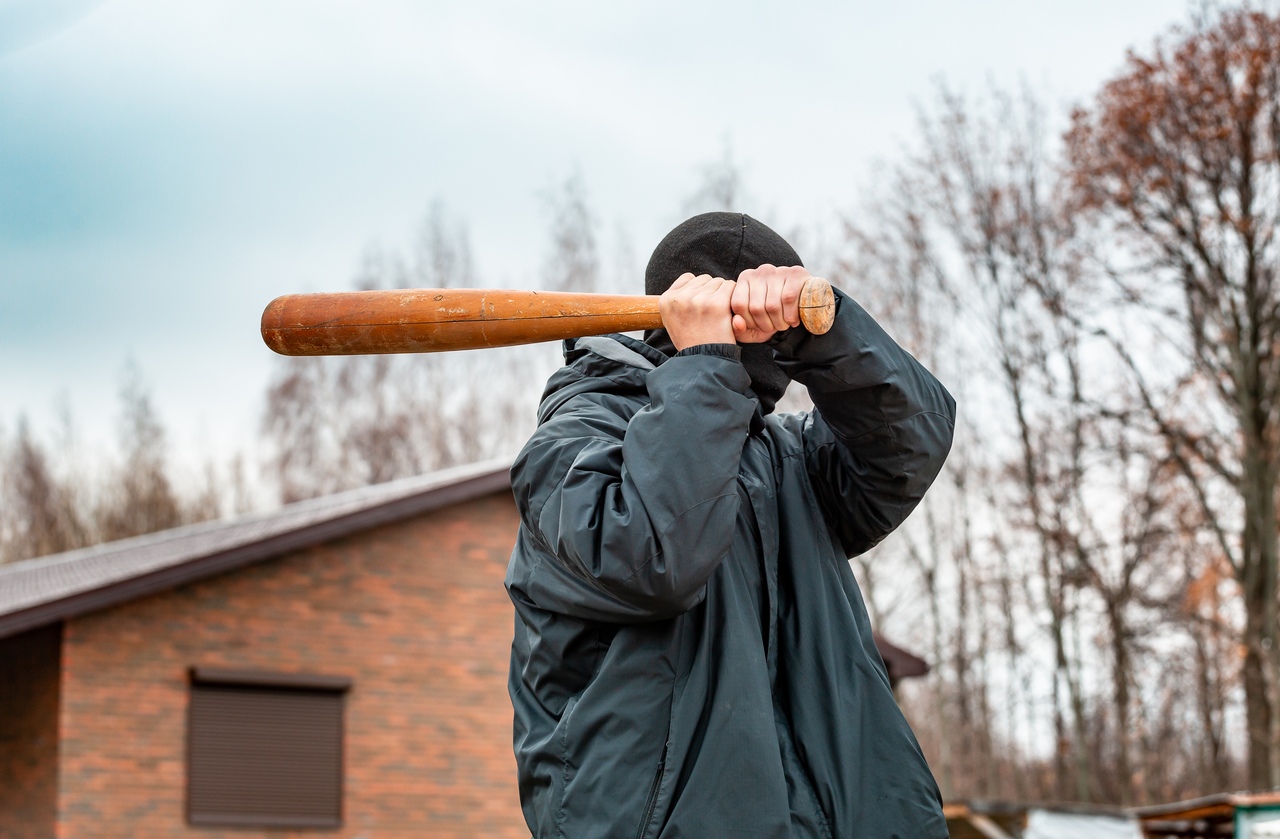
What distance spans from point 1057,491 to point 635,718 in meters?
20.6

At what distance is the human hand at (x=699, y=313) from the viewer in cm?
206

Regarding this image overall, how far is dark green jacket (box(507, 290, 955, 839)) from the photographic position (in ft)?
6.15

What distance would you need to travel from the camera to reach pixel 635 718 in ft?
6.22

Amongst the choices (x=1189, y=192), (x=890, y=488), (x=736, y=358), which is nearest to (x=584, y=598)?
(x=736, y=358)

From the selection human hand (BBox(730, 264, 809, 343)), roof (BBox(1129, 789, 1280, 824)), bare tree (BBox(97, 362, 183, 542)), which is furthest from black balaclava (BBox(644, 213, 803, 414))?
bare tree (BBox(97, 362, 183, 542))

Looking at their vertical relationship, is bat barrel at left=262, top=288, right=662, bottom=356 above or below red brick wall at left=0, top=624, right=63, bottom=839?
above

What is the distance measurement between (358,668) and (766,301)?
13.9m

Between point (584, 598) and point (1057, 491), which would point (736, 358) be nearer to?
point (584, 598)

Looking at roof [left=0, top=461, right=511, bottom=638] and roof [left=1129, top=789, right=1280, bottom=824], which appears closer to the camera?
roof [left=1129, top=789, right=1280, bottom=824]

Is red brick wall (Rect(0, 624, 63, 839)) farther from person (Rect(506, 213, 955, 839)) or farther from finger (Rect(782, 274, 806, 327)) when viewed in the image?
finger (Rect(782, 274, 806, 327))

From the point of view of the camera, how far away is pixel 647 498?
6.17ft

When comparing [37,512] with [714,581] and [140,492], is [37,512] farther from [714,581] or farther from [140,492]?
[714,581]

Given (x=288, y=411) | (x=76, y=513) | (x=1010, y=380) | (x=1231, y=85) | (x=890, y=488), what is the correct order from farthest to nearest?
1. (x=76, y=513)
2. (x=288, y=411)
3. (x=1010, y=380)
4. (x=1231, y=85)
5. (x=890, y=488)

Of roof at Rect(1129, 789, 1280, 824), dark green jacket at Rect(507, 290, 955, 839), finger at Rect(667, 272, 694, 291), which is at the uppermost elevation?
finger at Rect(667, 272, 694, 291)
